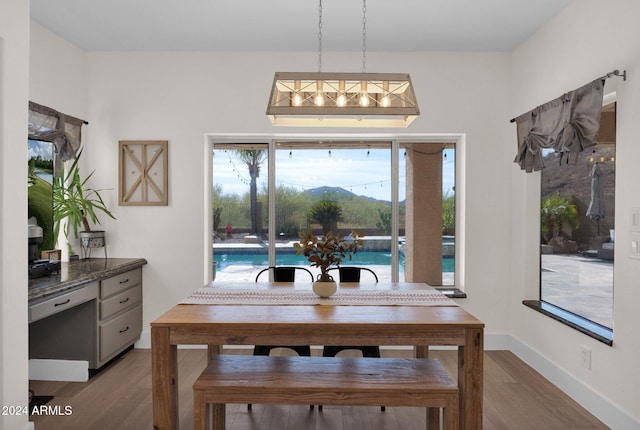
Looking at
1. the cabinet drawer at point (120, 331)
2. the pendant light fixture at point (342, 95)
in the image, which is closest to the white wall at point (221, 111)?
the cabinet drawer at point (120, 331)

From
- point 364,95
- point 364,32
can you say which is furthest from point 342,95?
point 364,32

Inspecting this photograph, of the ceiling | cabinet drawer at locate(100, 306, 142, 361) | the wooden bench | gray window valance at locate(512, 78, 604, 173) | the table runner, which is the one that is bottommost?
Result: cabinet drawer at locate(100, 306, 142, 361)

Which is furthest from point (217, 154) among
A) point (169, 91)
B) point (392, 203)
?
point (392, 203)

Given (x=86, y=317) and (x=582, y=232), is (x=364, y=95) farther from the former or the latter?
(x=86, y=317)

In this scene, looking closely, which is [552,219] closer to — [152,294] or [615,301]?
[615,301]

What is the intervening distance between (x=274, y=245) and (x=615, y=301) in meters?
2.94

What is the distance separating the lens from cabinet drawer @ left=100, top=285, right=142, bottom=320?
383cm

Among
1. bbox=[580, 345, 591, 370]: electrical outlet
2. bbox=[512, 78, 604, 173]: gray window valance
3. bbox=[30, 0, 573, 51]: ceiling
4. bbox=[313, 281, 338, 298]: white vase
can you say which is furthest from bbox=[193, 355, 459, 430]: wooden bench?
bbox=[30, 0, 573, 51]: ceiling

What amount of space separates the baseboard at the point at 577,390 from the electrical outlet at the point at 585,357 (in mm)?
138

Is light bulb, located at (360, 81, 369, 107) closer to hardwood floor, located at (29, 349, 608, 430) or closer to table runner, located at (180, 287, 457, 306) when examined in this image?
table runner, located at (180, 287, 457, 306)

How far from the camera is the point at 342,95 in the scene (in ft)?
9.04

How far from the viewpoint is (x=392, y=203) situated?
4715mm

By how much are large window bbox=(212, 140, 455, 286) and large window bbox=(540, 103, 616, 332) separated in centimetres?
96

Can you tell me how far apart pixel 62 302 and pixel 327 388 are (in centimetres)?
207
